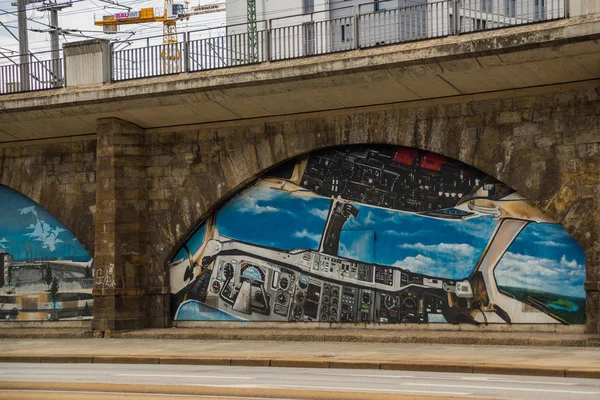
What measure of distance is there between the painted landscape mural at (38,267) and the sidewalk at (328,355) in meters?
2.82

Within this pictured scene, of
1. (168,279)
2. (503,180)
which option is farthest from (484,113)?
(168,279)

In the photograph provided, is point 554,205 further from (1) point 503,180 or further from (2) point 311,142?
(2) point 311,142

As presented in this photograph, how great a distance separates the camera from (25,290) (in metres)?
26.2

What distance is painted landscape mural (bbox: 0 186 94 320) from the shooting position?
2536 cm

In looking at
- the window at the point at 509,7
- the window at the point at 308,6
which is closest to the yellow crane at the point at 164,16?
the window at the point at 308,6

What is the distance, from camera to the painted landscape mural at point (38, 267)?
2536 cm

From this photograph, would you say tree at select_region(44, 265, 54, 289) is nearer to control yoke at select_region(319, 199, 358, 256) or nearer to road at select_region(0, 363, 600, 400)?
control yoke at select_region(319, 199, 358, 256)

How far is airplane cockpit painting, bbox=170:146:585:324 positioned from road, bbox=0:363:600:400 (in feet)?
17.1

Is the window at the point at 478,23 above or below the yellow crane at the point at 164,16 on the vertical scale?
below

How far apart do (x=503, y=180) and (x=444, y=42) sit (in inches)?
111

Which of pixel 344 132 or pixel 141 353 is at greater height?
pixel 344 132

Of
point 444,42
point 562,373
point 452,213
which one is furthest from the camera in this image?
point 452,213

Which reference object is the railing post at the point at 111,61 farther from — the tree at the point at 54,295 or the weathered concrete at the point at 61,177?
the tree at the point at 54,295

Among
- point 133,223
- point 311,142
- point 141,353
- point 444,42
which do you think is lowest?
point 141,353
